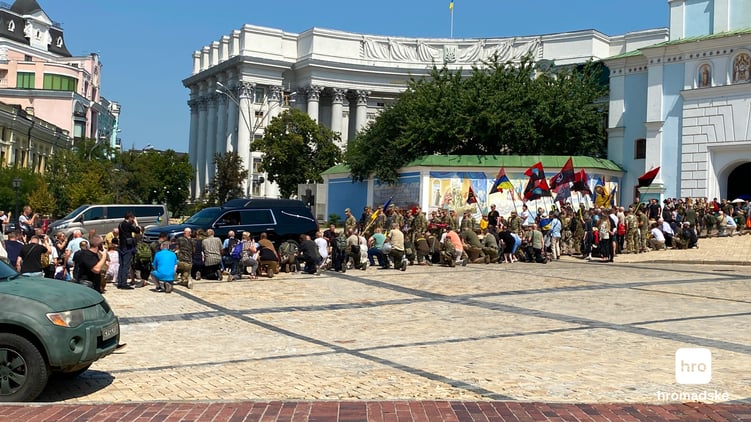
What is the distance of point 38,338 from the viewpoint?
7988 millimetres

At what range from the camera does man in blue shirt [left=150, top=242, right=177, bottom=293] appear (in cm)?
1767

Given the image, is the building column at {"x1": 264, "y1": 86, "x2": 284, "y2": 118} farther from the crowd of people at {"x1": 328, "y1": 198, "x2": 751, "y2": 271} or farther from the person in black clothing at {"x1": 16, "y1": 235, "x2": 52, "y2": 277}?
the person in black clothing at {"x1": 16, "y1": 235, "x2": 52, "y2": 277}

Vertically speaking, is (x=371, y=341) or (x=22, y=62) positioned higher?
(x=22, y=62)

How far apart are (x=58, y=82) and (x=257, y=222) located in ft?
259

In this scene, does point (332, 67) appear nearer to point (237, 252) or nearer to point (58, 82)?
point (58, 82)

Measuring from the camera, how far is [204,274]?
2084cm

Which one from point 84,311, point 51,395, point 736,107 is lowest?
point 51,395

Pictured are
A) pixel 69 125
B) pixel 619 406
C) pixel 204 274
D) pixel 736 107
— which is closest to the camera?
pixel 619 406

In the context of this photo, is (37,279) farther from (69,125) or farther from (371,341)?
→ (69,125)

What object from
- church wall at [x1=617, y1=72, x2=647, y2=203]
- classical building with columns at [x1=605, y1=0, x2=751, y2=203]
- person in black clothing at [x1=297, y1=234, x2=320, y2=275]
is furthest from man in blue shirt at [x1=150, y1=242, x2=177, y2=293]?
church wall at [x1=617, y1=72, x2=647, y2=203]

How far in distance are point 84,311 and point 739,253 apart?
25.0 meters

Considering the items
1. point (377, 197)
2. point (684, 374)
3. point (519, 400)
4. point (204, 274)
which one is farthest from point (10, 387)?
point (377, 197)

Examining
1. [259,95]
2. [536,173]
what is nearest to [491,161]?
[536,173]

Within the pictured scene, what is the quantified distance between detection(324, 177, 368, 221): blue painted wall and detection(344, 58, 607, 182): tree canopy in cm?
114
